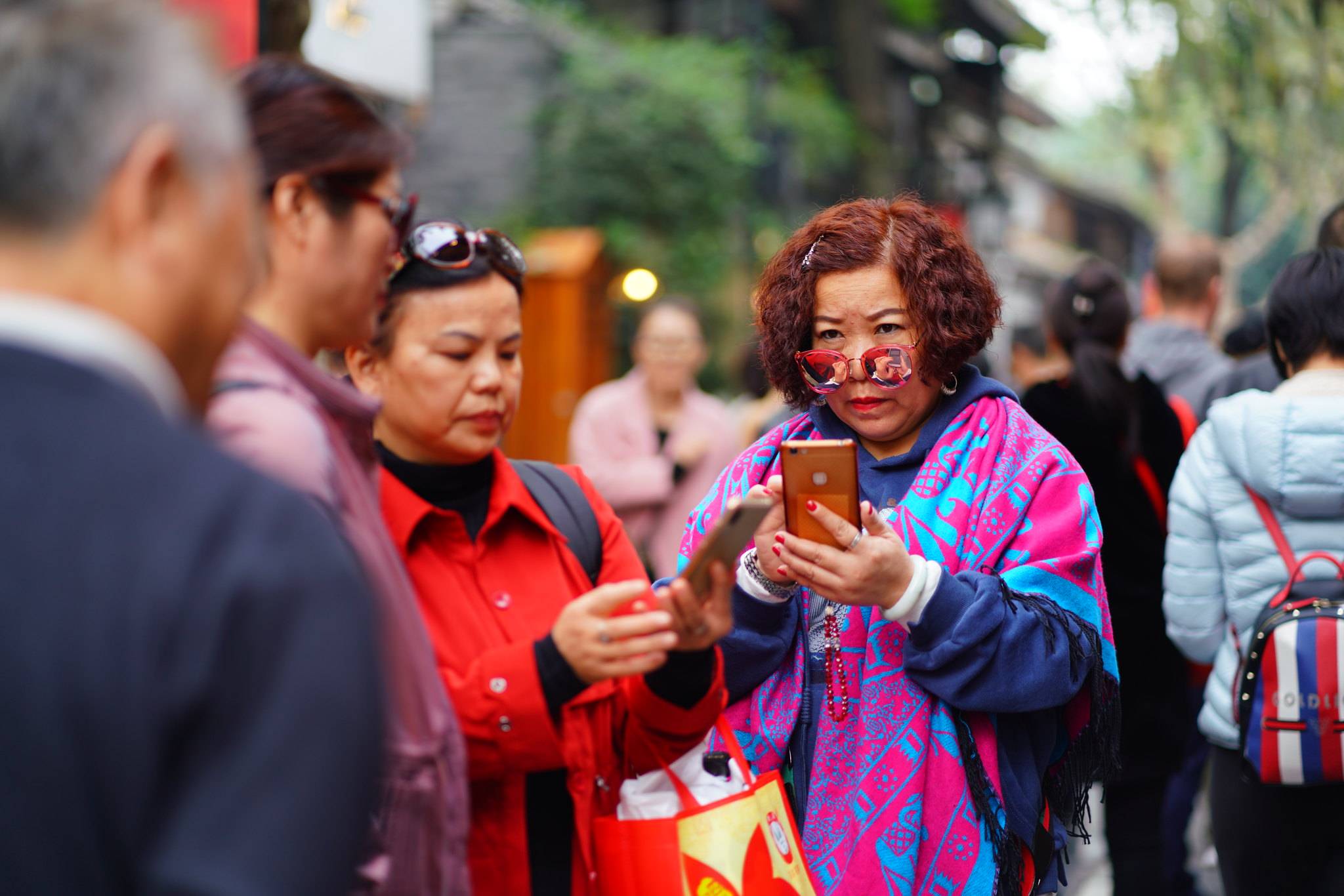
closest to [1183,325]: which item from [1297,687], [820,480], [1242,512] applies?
[1242,512]

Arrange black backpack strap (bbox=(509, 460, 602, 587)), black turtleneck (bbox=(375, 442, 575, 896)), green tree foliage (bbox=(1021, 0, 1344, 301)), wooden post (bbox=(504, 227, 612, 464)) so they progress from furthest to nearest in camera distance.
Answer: wooden post (bbox=(504, 227, 612, 464)) → green tree foliage (bbox=(1021, 0, 1344, 301)) → black backpack strap (bbox=(509, 460, 602, 587)) → black turtleneck (bbox=(375, 442, 575, 896))

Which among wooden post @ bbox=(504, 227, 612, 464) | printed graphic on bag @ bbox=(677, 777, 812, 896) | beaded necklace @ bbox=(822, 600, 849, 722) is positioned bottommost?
printed graphic on bag @ bbox=(677, 777, 812, 896)

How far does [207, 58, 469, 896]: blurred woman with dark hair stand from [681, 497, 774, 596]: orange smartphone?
0.45 metres

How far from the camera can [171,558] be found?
1012 millimetres

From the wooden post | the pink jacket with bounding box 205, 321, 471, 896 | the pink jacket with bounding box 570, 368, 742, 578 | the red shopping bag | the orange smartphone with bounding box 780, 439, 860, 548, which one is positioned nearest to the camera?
the pink jacket with bounding box 205, 321, 471, 896

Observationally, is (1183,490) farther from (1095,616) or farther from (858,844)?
(858,844)

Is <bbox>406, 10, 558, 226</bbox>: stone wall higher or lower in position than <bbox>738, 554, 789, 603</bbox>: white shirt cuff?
higher

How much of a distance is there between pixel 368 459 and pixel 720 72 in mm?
13628

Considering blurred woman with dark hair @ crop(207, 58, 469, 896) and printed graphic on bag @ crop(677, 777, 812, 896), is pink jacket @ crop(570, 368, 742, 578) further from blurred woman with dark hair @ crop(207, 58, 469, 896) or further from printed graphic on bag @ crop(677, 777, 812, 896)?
blurred woman with dark hair @ crop(207, 58, 469, 896)

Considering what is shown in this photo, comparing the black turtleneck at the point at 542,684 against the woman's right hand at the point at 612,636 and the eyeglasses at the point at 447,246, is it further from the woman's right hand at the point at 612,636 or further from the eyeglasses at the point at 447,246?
the eyeglasses at the point at 447,246

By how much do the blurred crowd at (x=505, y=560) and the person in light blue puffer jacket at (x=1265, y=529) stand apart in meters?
0.01

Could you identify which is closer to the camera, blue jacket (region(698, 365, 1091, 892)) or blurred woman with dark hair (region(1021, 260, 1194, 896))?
blue jacket (region(698, 365, 1091, 892))

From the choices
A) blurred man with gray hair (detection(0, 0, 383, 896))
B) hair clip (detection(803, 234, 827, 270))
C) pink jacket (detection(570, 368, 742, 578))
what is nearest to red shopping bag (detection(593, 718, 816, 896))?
hair clip (detection(803, 234, 827, 270))

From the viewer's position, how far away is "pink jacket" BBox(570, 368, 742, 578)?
597cm
